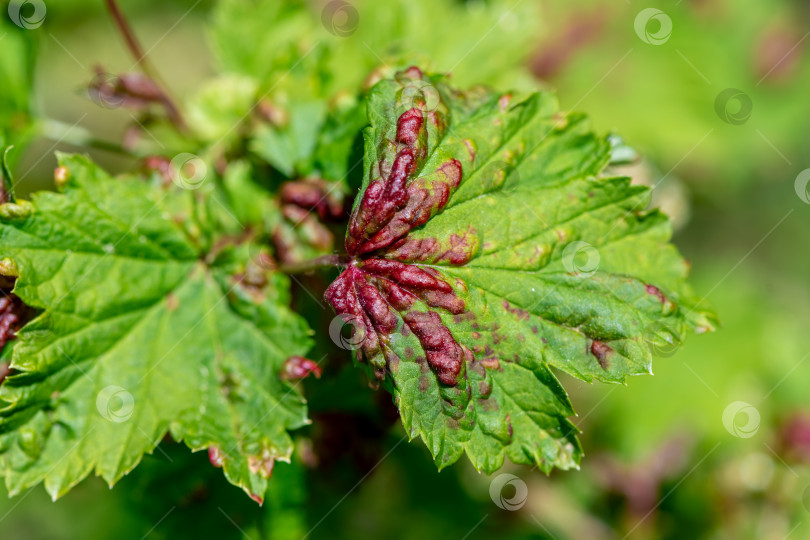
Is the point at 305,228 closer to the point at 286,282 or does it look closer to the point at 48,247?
the point at 286,282

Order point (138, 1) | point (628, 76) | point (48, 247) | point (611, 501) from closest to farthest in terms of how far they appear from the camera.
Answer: point (48, 247) → point (611, 501) → point (628, 76) → point (138, 1)

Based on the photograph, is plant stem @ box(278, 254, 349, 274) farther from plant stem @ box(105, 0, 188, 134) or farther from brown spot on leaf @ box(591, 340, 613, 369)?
plant stem @ box(105, 0, 188, 134)

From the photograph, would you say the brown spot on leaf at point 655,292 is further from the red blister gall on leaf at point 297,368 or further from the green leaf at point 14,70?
the green leaf at point 14,70

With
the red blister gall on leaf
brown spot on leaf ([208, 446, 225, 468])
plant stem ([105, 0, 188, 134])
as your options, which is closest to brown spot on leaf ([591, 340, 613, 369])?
the red blister gall on leaf

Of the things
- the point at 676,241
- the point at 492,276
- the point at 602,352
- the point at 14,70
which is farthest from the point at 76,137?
the point at 676,241

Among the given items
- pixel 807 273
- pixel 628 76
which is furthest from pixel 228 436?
pixel 807 273
